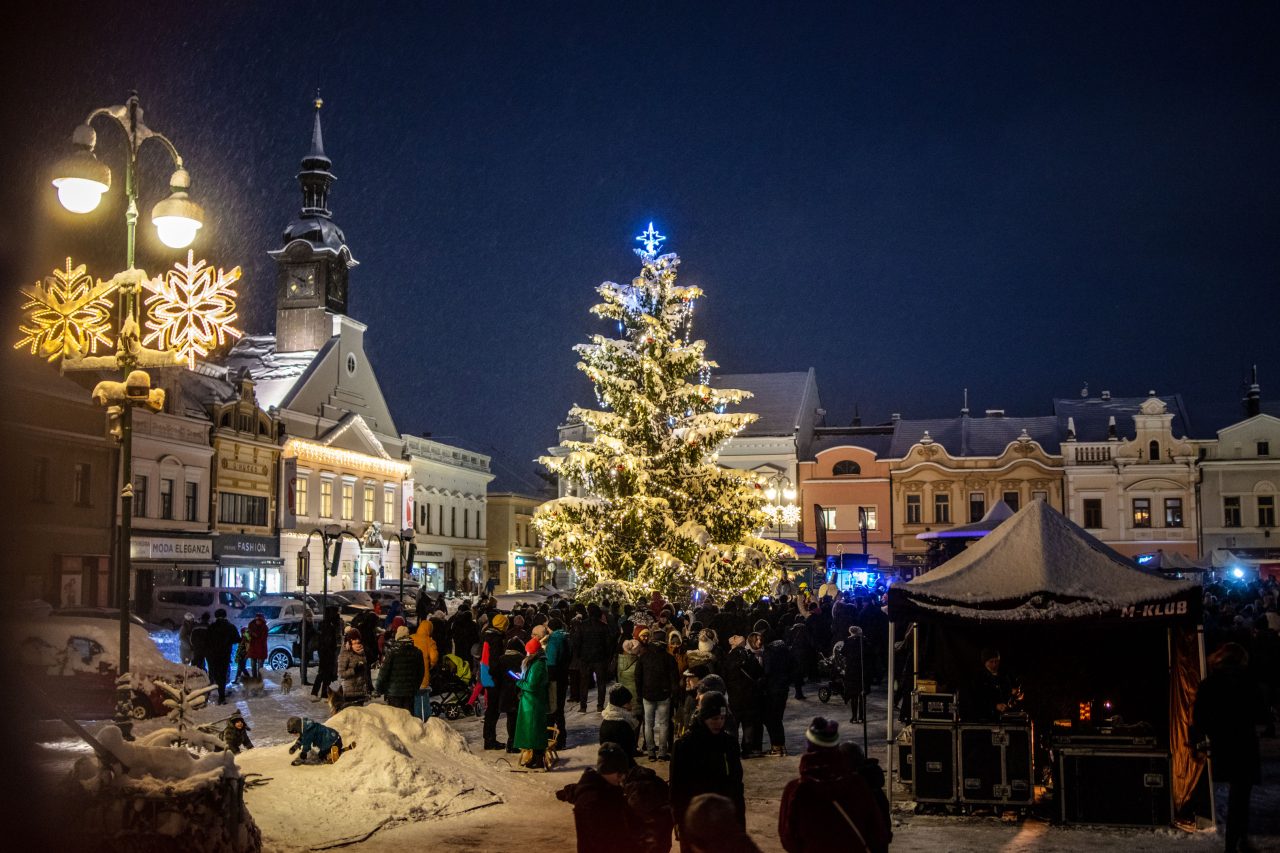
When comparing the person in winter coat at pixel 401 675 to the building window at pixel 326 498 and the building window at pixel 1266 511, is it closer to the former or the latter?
the building window at pixel 326 498

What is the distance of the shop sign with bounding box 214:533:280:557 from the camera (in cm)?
5019

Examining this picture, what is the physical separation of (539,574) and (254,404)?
3295 centimetres

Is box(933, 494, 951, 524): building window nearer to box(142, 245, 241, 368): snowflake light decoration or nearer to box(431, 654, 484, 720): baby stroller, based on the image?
box(431, 654, 484, 720): baby stroller

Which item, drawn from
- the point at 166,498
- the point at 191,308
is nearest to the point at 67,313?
the point at 191,308

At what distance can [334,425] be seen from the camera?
60.6 m

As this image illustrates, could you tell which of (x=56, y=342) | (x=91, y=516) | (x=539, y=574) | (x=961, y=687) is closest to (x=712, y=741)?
(x=961, y=687)

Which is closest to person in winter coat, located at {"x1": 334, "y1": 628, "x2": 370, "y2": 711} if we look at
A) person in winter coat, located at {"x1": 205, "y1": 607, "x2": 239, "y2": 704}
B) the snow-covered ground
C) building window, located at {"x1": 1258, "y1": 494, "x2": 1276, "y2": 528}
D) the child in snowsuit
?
the snow-covered ground

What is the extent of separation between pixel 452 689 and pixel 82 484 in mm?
24222

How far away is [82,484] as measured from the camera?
4012 cm

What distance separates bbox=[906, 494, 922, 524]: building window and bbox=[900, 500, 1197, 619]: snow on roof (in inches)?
2097

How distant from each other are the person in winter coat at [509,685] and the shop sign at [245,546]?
36.2 meters

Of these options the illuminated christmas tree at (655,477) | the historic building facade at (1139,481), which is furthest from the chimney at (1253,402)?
the illuminated christmas tree at (655,477)

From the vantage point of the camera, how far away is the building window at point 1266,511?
198ft

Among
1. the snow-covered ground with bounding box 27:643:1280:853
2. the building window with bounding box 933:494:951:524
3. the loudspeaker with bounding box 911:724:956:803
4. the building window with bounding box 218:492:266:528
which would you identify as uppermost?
the building window with bounding box 933:494:951:524
